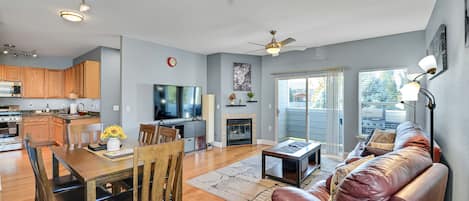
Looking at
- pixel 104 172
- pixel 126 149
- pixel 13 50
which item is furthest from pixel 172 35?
pixel 13 50

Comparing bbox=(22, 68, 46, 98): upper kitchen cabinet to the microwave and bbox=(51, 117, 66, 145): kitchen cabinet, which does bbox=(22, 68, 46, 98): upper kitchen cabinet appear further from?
bbox=(51, 117, 66, 145): kitchen cabinet

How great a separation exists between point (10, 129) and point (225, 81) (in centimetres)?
537

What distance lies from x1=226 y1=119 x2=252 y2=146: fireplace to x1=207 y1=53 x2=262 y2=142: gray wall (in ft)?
0.75

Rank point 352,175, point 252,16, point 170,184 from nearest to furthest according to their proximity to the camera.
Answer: point 352,175, point 170,184, point 252,16

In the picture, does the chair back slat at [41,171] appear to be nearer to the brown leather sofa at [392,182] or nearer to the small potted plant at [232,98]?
the brown leather sofa at [392,182]

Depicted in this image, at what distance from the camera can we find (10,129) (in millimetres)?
5484

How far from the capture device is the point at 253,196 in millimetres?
2988

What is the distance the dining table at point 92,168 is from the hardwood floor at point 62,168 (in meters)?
1.24

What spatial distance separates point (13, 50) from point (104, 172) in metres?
6.20

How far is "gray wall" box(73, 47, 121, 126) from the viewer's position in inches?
208

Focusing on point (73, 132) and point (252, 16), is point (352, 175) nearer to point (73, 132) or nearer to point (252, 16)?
point (252, 16)

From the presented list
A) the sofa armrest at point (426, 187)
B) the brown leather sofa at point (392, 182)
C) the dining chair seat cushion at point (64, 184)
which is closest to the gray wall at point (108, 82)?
the dining chair seat cushion at point (64, 184)

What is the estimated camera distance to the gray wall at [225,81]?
6.06m

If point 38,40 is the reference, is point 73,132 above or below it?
below
